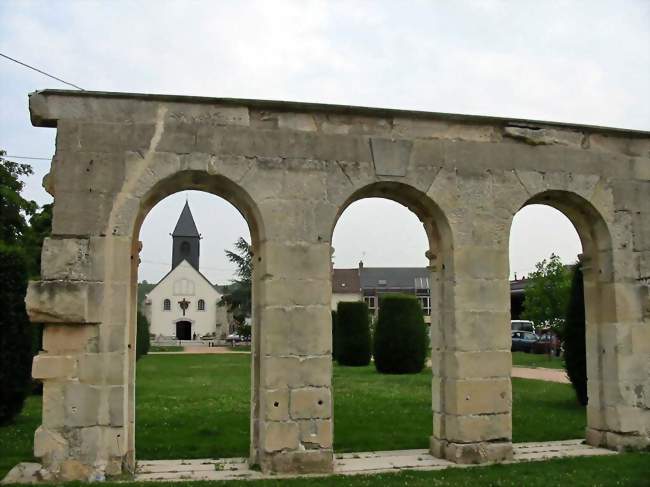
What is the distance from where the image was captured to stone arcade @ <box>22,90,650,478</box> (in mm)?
6816

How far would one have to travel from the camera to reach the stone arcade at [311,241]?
6.82m

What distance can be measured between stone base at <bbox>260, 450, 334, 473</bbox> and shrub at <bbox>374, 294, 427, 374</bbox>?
42.3ft

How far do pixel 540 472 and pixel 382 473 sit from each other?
1.72 m

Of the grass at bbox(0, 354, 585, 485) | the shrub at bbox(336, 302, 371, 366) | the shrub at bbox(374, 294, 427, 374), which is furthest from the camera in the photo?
the shrub at bbox(336, 302, 371, 366)

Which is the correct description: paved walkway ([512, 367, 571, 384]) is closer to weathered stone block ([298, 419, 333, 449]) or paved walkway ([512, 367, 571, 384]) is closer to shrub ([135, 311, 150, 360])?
weathered stone block ([298, 419, 333, 449])

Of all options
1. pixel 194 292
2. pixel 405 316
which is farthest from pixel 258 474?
pixel 194 292

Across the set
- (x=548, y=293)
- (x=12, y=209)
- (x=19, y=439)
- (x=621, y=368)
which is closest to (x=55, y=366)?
(x=19, y=439)

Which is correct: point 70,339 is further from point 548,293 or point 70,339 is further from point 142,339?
point 548,293

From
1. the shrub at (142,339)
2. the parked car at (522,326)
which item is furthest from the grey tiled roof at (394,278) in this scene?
the shrub at (142,339)

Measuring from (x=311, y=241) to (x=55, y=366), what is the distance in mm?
3077

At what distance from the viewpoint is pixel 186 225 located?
62.5 metres

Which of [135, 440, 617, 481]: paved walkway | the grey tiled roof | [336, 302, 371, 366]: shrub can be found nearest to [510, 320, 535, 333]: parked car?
[336, 302, 371, 366]: shrub

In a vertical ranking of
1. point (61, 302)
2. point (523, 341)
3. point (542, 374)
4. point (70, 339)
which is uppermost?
point (61, 302)

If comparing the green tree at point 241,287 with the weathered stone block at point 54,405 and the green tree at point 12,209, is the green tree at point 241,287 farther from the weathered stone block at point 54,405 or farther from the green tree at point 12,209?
the weathered stone block at point 54,405
